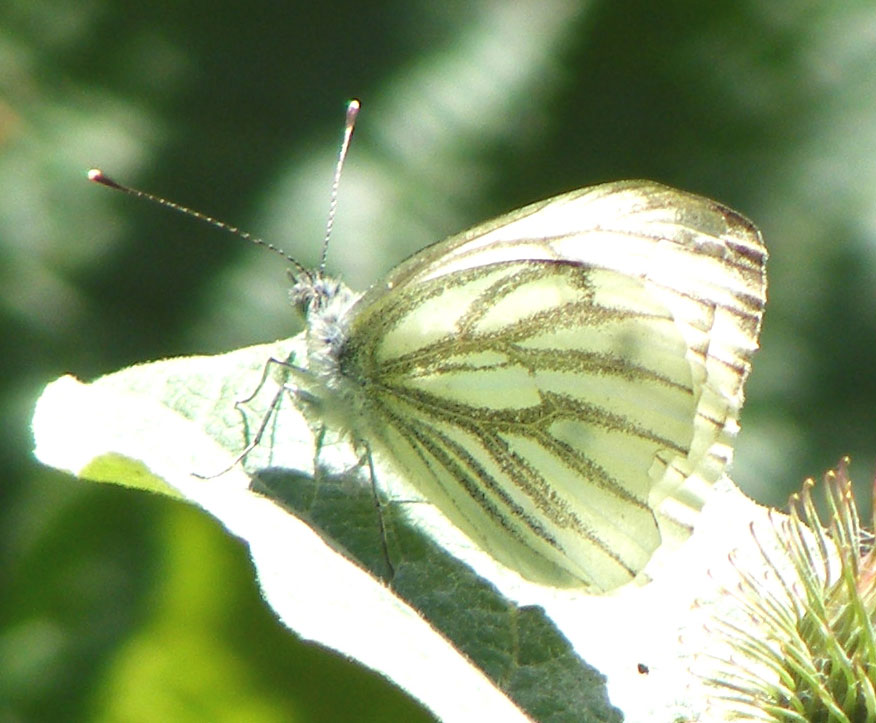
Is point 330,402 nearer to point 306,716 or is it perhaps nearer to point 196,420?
point 196,420

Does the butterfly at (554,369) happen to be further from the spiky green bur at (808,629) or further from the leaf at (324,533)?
the spiky green bur at (808,629)

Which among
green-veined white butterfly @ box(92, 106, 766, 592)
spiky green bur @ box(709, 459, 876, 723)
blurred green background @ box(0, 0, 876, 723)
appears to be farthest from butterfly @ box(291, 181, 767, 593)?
blurred green background @ box(0, 0, 876, 723)

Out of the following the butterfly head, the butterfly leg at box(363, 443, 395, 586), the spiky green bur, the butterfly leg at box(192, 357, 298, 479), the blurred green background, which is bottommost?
the spiky green bur

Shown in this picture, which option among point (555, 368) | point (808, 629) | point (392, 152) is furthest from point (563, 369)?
point (392, 152)

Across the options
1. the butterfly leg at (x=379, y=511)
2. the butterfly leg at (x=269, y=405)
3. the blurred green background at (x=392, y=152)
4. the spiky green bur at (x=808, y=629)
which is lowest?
the spiky green bur at (x=808, y=629)

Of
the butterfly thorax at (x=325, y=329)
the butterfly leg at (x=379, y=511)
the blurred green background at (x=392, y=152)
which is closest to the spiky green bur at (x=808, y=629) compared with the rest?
the butterfly leg at (x=379, y=511)

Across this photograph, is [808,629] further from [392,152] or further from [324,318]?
[392,152]

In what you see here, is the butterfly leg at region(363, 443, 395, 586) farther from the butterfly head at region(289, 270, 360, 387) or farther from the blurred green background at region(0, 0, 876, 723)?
the blurred green background at region(0, 0, 876, 723)
